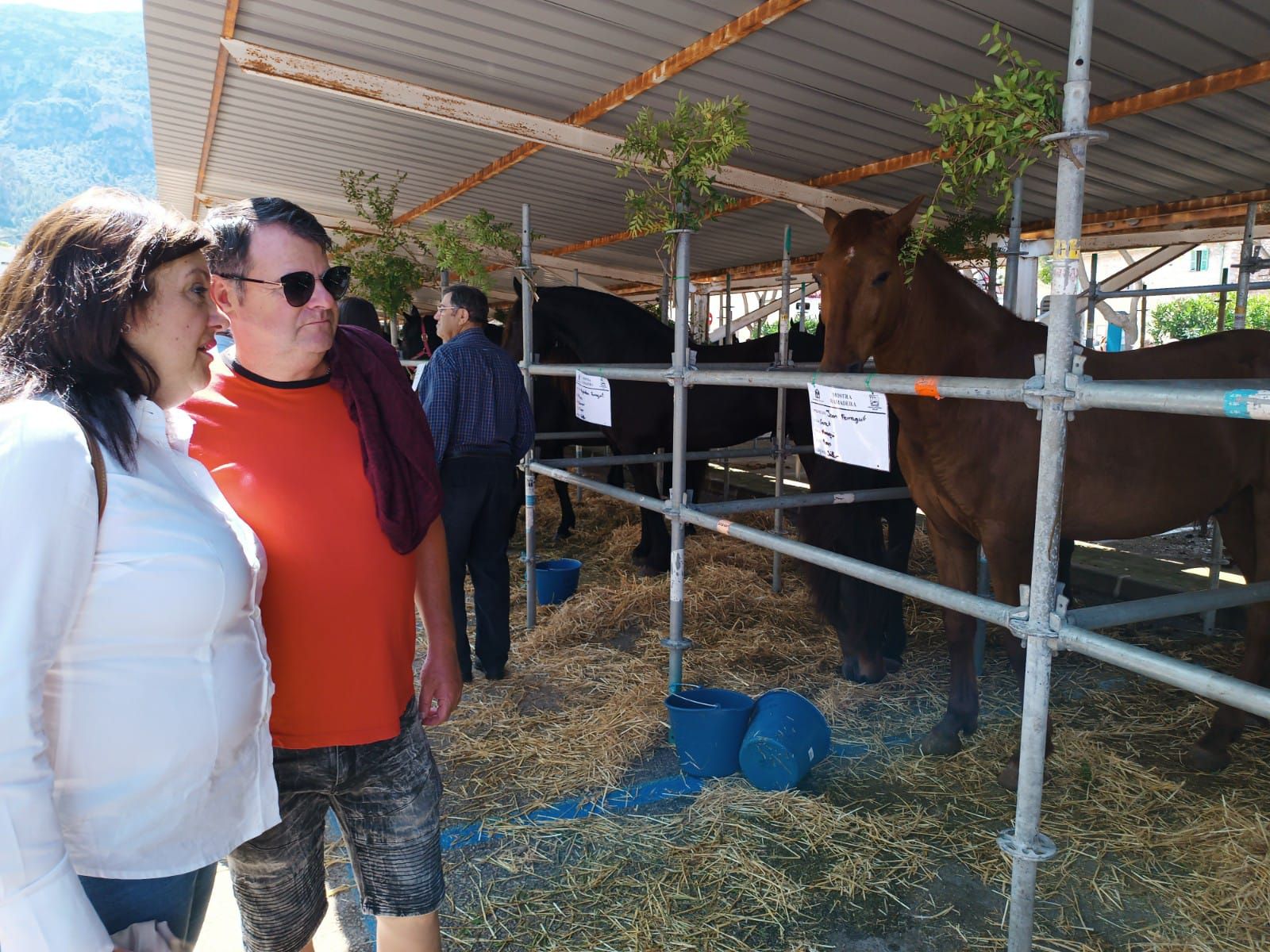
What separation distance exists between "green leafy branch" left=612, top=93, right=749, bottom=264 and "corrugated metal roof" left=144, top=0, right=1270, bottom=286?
69 cm

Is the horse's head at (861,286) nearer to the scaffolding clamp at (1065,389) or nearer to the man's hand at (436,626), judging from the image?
the scaffolding clamp at (1065,389)

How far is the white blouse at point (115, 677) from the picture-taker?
846mm

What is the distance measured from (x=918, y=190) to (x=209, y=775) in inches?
238

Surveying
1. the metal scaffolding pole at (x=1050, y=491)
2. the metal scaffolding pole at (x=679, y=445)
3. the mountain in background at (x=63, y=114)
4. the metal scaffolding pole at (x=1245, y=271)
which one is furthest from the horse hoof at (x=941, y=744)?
the mountain in background at (x=63, y=114)

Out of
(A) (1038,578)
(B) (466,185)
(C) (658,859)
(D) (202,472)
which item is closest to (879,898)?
(C) (658,859)

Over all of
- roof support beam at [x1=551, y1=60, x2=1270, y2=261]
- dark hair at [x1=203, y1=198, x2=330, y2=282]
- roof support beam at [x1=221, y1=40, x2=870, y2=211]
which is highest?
roof support beam at [x1=221, y1=40, x2=870, y2=211]

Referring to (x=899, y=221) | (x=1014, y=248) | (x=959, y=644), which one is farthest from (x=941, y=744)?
(x=1014, y=248)

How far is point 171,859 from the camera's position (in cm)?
107

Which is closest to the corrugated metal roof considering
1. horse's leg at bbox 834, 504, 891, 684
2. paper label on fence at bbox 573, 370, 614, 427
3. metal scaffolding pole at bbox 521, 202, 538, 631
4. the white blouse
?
metal scaffolding pole at bbox 521, 202, 538, 631

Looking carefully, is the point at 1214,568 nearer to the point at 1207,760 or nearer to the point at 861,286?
the point at 1207,760

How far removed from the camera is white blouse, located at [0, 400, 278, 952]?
0.85m

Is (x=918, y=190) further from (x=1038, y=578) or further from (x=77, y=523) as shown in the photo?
(x=77, y=523)

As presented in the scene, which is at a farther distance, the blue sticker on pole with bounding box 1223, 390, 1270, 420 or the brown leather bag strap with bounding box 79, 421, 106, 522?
the blue sticker on pole with bounding box 1223, 390, 1270, 420

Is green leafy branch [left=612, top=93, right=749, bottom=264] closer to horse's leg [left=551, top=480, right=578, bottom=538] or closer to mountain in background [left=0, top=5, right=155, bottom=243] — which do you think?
horse's leg [left=551, top=480, right=578, bottom=538]
